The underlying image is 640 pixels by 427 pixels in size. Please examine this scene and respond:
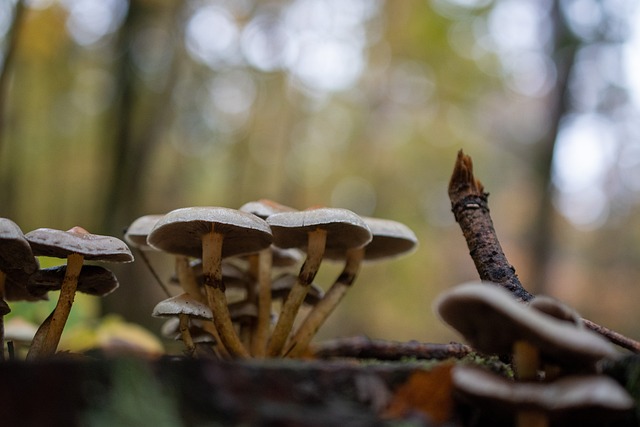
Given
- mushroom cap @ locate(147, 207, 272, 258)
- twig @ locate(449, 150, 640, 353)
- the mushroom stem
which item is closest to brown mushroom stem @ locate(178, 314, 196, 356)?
mushroom cap @ locate(147, 207, 272, 258)

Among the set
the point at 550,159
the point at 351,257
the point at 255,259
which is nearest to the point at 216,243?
the point at 255,259

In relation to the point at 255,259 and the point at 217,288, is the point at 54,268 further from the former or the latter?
the point at 255,259

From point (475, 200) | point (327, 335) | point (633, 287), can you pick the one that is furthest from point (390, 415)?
point (633, 287)

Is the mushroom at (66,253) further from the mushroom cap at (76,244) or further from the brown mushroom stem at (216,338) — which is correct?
the brown mushroom stem at (216,338)

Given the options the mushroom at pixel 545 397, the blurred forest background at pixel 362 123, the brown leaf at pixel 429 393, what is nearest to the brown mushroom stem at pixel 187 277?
the brown leaf at pixel 429 393

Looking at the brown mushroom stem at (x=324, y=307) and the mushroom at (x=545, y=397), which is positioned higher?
the mushroom at (x=545, y=397)

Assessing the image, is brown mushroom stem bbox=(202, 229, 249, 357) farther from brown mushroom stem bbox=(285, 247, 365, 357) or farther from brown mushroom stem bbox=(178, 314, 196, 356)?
brown mushroom stem bbox=(285, 247, 365, 357)

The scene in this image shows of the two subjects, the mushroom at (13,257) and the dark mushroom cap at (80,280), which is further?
the dark mushroom cap at (80,280)

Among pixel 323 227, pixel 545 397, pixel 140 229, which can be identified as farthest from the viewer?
pixel 140 229
